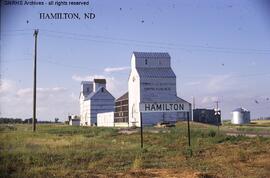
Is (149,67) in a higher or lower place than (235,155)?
higher

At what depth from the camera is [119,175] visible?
1095cm

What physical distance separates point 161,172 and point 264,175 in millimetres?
2511

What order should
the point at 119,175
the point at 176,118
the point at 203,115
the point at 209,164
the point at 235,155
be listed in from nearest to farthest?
the point at 119,175
the point at 209,164
the point at 235,155
the point at 176,118
the point at 203,115

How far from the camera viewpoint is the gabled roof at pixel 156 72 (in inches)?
2499

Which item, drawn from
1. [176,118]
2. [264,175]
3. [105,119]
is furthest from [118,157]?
[105,119]

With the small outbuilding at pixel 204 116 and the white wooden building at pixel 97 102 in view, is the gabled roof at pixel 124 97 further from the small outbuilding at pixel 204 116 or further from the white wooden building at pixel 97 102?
the small outbuilding at pixel 204 116

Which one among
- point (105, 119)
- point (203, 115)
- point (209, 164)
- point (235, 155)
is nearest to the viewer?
point (209, 164)

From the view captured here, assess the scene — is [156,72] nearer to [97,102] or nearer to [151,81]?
[151,81]

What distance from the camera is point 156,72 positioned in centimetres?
6381

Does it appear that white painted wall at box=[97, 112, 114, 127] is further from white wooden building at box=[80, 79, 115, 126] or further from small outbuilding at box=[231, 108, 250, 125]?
small outbuilding at box=[231, 108, 250, 125]

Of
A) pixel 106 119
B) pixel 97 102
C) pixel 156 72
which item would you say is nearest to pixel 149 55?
pixel 156 72

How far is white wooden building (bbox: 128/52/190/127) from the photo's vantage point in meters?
62.1

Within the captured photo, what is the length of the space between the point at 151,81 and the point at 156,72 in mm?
1541

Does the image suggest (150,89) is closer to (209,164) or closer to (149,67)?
(149,67)
